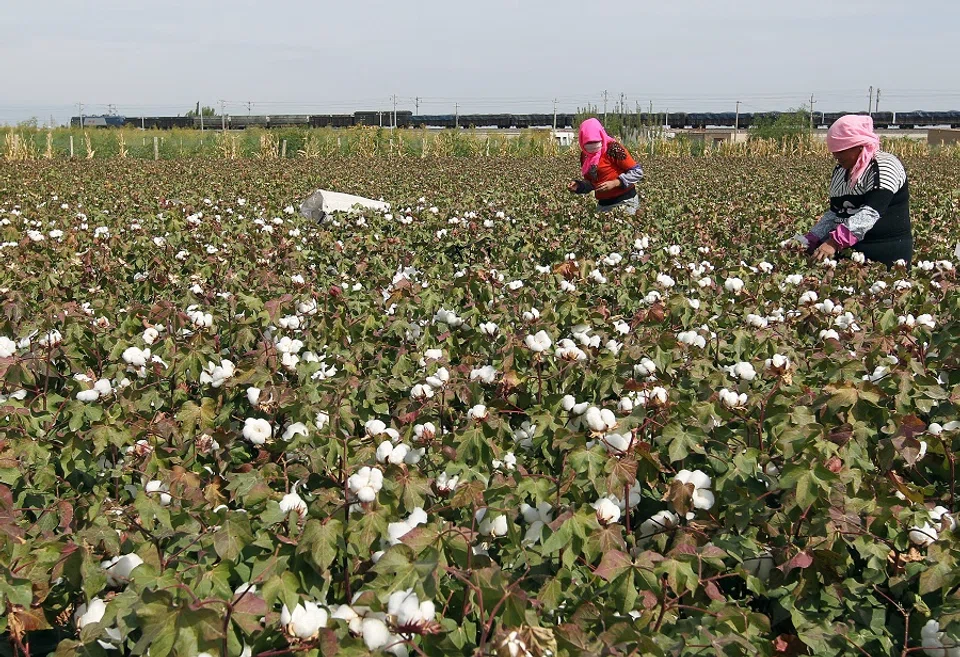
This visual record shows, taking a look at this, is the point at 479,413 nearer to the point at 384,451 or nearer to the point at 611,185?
the point at 384,451

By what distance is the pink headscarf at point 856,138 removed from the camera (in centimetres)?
543

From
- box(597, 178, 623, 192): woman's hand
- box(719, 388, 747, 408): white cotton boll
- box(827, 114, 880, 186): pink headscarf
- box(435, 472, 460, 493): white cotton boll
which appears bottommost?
box(435, 472, 460, 493): white cotton boll

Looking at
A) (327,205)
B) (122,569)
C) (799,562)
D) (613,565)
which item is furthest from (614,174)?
(122,569)

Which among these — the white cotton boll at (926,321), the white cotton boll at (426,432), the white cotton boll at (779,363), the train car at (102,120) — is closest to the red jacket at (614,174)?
the white cotton boll at (926,321)

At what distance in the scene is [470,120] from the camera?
185 ft

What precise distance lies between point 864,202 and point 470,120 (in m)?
52.5

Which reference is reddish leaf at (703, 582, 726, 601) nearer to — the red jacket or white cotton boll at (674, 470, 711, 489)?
white cotton boll at (674, 470, 711, 489)

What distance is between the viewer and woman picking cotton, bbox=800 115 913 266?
5.46 meters

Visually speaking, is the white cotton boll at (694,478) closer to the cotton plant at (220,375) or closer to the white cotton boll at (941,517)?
the white cotton boll at (941,517)

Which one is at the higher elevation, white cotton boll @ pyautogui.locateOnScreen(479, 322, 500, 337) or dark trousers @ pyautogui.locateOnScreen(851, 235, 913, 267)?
dark trousers @ pyautogui.locateOnScreen(851, 235, 913, 267)

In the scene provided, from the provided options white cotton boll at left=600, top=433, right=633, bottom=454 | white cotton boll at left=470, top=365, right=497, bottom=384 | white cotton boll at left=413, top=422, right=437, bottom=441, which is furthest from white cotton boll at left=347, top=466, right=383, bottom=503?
white cotton boll at left=470, top=365, right=497, bottom=384

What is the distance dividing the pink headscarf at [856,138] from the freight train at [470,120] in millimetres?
46242

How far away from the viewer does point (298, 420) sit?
2578mm

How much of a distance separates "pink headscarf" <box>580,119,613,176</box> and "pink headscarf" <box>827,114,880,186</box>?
289 centimetres
